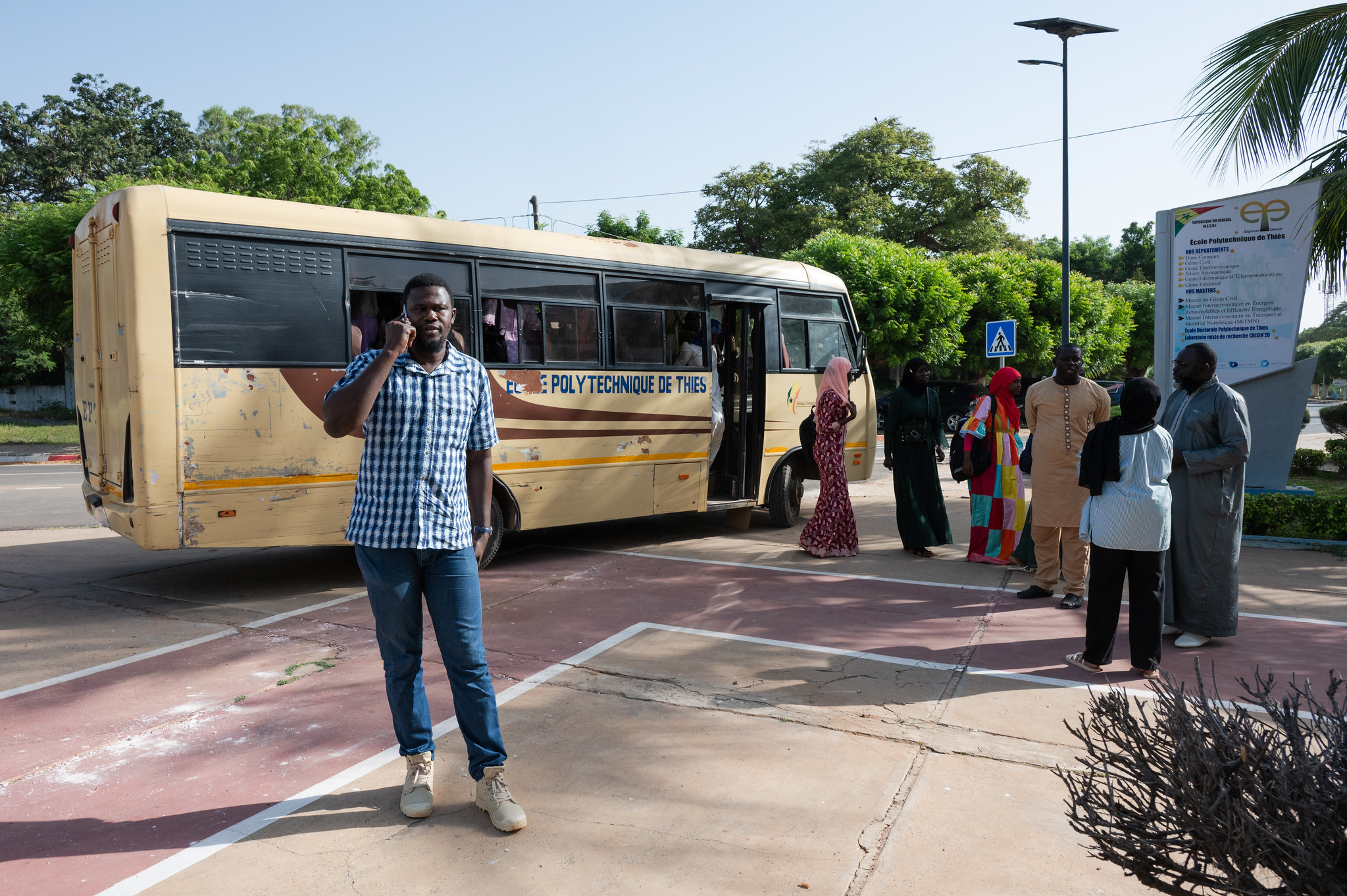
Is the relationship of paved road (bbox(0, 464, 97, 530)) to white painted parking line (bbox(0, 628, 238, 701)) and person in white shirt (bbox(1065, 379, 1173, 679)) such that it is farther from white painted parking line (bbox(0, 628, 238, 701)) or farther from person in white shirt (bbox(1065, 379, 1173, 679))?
person in white shirt (bbox(1065, 379, 1173, 679))

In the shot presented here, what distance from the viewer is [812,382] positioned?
34.9ft

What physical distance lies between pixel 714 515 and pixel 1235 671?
6953 mm

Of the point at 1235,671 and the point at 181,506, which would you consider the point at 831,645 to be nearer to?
the point at 1235,671

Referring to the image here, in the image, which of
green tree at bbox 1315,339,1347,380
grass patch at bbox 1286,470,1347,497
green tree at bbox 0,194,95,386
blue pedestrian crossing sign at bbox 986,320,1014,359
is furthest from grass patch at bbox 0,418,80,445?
green tree at bbox 1315,339,1347,380

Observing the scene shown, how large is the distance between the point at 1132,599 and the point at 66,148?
55.2 m

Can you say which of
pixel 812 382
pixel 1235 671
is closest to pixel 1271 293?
pixel 812 382

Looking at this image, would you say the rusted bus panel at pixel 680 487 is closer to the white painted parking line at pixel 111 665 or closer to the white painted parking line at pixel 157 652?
the white painted parking line at pixel 157 652

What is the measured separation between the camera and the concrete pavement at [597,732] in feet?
10.4

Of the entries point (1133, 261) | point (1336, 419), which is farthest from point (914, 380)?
point (1133, 261)

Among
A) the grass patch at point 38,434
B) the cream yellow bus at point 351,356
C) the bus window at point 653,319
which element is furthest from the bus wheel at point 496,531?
the grass patch at point 38,434

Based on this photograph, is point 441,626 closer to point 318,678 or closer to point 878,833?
point 878,833

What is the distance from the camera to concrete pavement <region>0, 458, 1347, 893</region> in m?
3.18

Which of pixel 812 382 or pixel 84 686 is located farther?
pixel 812 382

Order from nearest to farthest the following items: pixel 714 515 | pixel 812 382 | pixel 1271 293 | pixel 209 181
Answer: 1. pixel 1271 293
2. pixel 812 382
3. pixel 714 515
4. pixel 209 181
